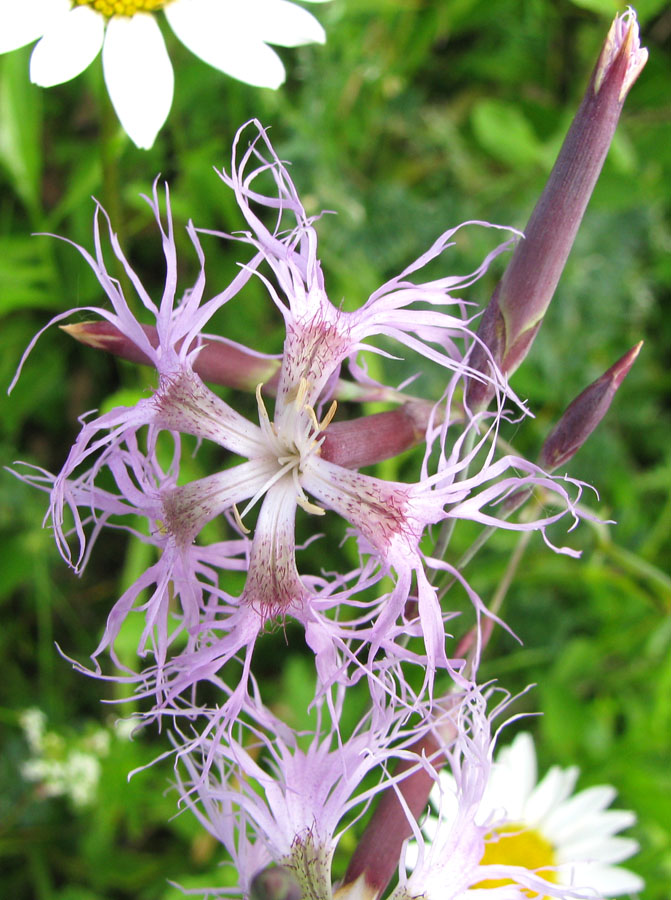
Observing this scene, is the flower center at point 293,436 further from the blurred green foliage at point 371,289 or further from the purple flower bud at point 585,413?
the blurred green foliage at point 371,289

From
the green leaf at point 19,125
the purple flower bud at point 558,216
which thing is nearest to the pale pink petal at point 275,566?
the purple flower bud at point 558,216

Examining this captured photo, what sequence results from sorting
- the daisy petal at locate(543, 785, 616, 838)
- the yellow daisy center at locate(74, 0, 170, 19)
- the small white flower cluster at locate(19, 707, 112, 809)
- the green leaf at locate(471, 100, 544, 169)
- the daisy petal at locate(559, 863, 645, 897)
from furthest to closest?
the green leaf at locate(471, 100, 544, 169), the small white flower cluster at locate(19, 707, 112, 809), the daisy petal at locate(543, 785, 616, 838), the daisy petal at locate(559, 863, 645, 897), the yellow daisy center at locate(74, 0, 170, 19)

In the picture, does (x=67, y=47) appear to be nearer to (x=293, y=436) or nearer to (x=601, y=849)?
(x=293, y=436)

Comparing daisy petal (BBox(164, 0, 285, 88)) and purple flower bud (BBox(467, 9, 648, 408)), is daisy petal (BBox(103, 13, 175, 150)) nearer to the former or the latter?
daisy petal (BBox(164, 0, 285, 88))

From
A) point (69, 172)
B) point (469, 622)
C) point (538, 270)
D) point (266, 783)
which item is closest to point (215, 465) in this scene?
point (69, 172)

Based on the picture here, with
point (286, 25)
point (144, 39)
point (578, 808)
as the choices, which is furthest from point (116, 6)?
point (578, 808)

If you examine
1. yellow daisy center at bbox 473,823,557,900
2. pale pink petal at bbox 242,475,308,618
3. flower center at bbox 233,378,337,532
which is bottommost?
yellow daisy center at bbox 473,823,557,900

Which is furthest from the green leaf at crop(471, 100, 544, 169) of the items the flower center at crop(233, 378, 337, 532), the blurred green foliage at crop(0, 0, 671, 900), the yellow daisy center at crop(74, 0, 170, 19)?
the flower center at crop(233, 378, 337, 532)

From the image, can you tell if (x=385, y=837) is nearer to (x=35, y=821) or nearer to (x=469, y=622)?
(x=469, y=622)
